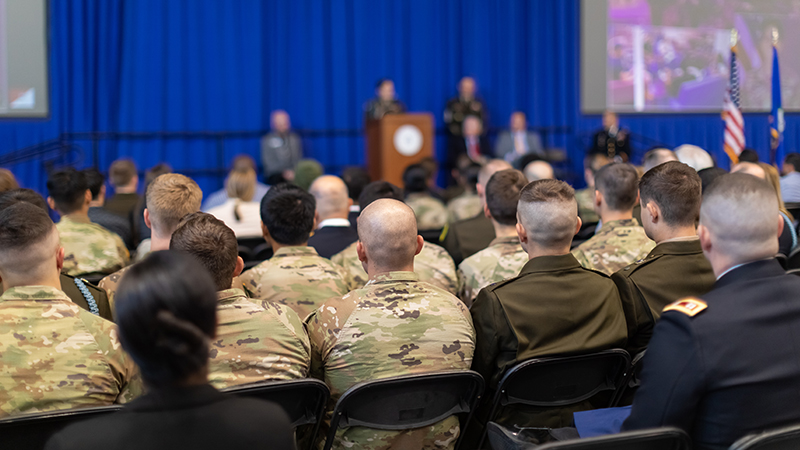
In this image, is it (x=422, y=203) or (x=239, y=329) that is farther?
(x=422, y=203)

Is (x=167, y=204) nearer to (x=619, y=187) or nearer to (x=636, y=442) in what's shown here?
(x=619, y=187)

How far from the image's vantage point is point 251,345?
1915mm

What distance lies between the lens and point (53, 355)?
1768mm

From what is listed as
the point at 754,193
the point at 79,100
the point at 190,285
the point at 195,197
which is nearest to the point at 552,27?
the point at 79,100

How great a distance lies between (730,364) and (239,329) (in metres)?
1.24

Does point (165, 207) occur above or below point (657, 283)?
above

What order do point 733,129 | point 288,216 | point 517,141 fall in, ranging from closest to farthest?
1. point 288,216
2. point 733,129
3. point 517,141

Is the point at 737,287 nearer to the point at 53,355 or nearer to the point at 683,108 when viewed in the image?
the point at 53,355

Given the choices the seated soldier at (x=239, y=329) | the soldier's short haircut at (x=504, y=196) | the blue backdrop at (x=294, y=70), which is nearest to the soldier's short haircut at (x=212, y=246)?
the seated soldier at (x=239, y=329)

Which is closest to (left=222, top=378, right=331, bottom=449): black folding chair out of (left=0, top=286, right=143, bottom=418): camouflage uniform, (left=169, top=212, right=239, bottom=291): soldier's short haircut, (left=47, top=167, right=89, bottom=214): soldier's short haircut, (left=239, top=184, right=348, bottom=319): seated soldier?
(left=0, top=286, right=143, bottom=418): camouflage uniform

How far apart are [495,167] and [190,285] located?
3.52 metres

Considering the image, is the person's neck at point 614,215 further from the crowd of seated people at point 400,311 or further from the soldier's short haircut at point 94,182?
the soldier's short haircut at point 94,182

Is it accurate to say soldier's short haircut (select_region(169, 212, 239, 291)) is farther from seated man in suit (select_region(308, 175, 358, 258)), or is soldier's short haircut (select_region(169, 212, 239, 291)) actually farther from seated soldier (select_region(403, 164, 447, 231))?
seated soldier (select_region(403, 164, 447, 231))

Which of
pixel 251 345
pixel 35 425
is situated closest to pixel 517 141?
pixel 251 345
